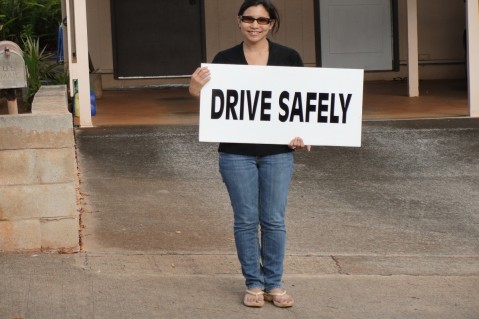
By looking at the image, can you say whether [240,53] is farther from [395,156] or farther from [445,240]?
[395,156]

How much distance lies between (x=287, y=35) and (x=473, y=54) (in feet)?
18.6

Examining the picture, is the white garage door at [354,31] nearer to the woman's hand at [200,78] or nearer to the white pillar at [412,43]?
the white pillar at [412,43]

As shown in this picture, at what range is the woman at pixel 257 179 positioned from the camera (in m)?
6.27

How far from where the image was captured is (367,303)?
6.58m

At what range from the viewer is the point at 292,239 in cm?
823

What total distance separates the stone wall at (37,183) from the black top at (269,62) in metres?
1.65

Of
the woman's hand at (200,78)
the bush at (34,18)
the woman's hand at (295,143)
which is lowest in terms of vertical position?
the woman's hand at (295,143)

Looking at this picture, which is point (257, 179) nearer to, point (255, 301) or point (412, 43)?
point (255, 301)

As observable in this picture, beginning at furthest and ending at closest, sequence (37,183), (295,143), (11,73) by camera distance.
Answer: (11,73), (37,183), (295,143)

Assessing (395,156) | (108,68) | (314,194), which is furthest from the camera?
(108,68)

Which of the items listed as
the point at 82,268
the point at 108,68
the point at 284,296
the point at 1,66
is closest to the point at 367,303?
the point at 284,296

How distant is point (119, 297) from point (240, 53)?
1.66m

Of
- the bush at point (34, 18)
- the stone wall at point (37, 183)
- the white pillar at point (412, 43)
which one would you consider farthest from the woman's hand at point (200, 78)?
the bush at point (34, 18)

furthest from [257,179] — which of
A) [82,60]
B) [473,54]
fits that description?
[473,54]
